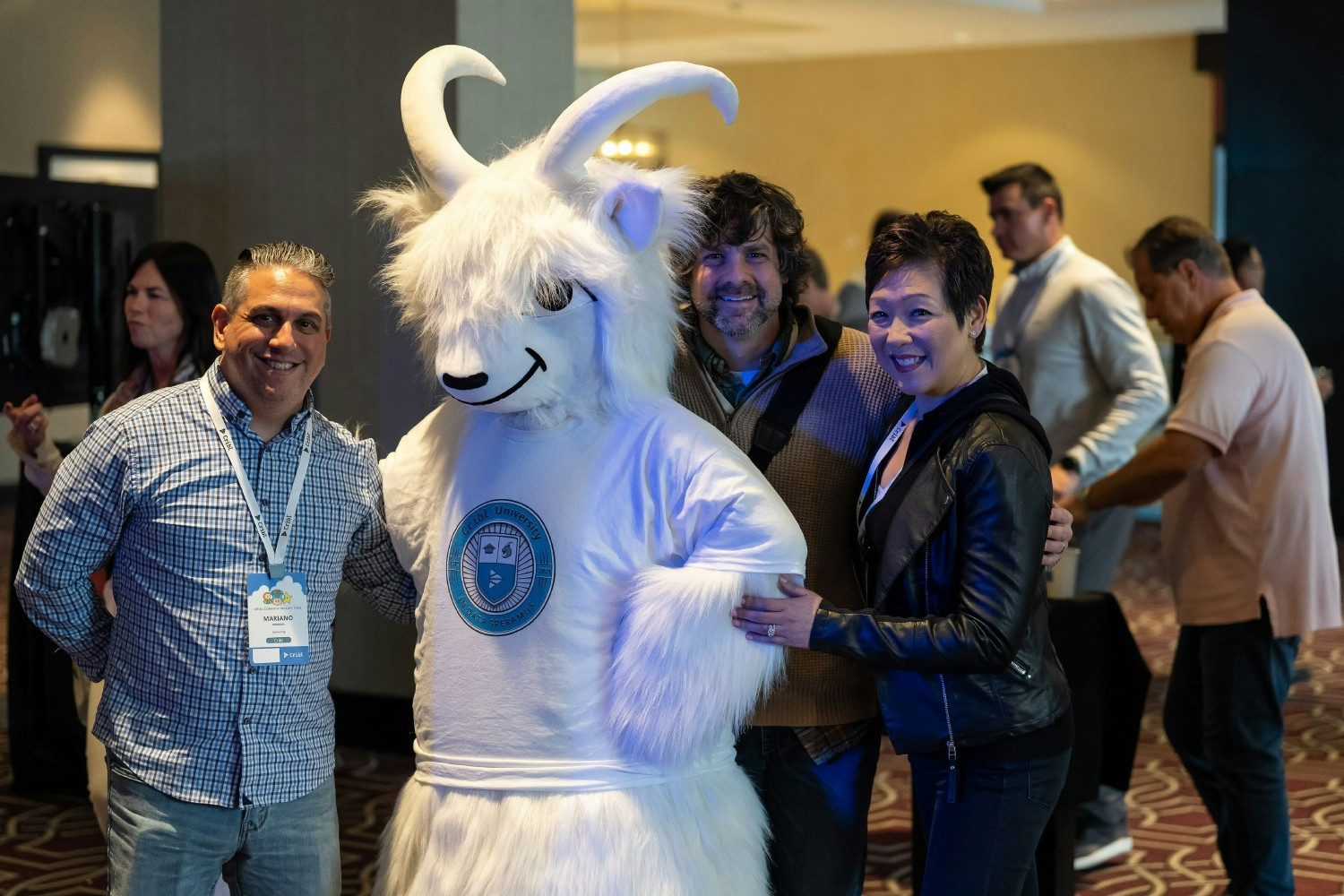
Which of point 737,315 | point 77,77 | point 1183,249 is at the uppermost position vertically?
point 77,77

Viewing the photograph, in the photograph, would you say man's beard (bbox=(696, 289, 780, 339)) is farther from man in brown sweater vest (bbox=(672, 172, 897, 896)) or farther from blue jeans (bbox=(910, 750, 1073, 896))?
blue jeans (bbox=(910, 750, 1073, 896))

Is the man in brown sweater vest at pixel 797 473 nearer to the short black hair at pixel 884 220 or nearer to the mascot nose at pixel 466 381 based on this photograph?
the short black hair at pixel 884 220

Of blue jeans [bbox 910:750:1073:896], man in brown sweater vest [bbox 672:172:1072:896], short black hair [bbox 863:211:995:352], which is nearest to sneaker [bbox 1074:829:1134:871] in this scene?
man in brown sweater vest [bbox 672:172:1072:896]

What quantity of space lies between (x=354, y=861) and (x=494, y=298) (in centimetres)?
220

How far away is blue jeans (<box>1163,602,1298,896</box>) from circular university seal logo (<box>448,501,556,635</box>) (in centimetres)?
188

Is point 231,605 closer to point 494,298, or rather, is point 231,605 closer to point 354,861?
point 494,298

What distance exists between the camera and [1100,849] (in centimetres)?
376

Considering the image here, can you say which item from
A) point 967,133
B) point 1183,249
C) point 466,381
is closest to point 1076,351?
point 1183,249

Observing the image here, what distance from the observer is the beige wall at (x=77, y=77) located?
5.79 meters

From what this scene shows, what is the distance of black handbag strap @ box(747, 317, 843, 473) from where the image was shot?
2.28 m

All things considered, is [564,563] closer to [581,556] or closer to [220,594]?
[581,556]

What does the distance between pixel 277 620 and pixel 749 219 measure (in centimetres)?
94

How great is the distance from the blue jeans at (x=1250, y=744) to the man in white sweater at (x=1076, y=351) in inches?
24.8

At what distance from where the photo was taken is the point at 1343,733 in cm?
504
